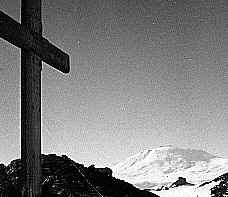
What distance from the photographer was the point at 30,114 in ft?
8.66

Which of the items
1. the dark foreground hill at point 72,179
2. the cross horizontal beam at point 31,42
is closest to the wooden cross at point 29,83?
the cross horizontal beam at point 31,42

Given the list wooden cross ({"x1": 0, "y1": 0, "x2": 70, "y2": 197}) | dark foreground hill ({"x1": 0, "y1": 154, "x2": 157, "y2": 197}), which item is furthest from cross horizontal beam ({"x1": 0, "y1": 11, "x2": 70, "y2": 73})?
dark foreground hill ({"x1": 0, "y1": 154, "x2": 157, "y2": 197})

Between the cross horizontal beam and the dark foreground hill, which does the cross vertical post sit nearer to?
the cross horizontal beam

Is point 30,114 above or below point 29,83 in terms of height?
below

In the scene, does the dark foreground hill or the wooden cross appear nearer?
the wooden cross

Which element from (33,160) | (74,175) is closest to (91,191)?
(74,175)

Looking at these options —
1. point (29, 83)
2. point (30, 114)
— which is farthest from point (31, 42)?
point (30, 114)

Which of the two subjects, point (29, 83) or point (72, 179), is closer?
point (29, 83)

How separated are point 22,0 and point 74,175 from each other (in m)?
2.39

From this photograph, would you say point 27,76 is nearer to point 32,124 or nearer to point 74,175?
point 32,124

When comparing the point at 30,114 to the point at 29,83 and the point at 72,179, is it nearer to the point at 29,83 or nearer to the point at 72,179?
the point at 29,83

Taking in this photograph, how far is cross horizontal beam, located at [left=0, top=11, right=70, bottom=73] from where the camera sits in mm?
2488

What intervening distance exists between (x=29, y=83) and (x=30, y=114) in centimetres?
17

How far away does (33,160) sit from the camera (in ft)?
8.63
